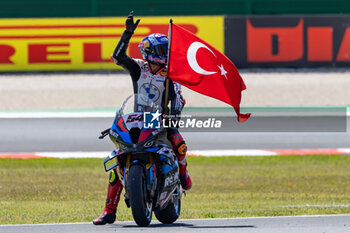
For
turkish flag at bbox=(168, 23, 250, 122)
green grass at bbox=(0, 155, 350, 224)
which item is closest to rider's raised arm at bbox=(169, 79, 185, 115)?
turkish flag at bbox=(168, 23, 250, 122)

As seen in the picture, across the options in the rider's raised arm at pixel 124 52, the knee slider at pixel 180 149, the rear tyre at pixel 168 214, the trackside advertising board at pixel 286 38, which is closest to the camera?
the rider's raised arm at pixel 124 52

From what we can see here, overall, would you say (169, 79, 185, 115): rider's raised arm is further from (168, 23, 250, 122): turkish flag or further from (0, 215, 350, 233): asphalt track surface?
(0, 215, 350, 233): asphalt track surface

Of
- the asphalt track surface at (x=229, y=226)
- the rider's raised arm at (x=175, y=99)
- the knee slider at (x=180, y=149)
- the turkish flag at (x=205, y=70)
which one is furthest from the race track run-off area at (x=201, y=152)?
the turkish flag at (x=205, y=70)

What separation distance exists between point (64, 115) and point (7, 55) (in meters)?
4.73

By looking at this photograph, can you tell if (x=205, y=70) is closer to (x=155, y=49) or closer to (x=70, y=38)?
(x=155, y=49)

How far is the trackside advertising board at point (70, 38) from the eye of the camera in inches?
909

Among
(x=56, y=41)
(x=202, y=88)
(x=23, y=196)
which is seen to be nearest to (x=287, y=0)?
(x=56, y=41)

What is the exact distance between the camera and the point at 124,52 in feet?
24.6

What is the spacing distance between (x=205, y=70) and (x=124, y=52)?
0.87m

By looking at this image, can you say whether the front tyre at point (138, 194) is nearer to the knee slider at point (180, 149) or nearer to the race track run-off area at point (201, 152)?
→ the race track run-off area at point (201, 152)

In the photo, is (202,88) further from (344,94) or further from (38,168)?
(344,94)

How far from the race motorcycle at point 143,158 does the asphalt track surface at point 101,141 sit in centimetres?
764

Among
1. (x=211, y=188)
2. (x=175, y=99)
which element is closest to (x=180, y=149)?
(x=175, y=99)

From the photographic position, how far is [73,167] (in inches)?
513
